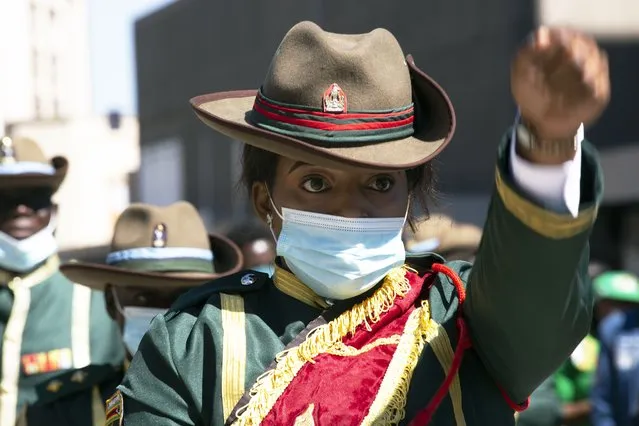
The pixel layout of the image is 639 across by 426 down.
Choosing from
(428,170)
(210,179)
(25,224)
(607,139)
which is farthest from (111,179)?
(428,170)

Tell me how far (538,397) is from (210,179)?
20.9 meters

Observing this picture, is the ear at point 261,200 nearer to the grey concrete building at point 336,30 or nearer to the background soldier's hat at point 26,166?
the background soldier's hat at point 26,166

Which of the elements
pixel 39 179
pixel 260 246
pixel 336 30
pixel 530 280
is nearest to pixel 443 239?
pixel 260 246

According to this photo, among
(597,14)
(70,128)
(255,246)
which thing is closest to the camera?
(255,246)

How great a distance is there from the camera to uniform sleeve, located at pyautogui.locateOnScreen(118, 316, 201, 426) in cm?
256

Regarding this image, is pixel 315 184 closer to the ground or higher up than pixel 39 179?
higher up

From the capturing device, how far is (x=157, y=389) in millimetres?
2580

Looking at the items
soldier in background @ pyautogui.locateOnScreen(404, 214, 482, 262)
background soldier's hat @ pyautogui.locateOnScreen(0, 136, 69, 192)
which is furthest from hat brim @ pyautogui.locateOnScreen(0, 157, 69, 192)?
soldier in background @ pyautogui.locateOnScreen(404, 214, 482, 262)

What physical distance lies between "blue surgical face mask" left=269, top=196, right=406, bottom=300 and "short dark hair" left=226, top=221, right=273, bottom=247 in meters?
4.59

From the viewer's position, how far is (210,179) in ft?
84.8

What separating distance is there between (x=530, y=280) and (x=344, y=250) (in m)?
0.57

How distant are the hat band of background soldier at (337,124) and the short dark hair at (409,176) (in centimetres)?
18

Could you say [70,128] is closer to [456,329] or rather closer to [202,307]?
[202,307]

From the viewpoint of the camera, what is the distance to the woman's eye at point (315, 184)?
2.66 metres
